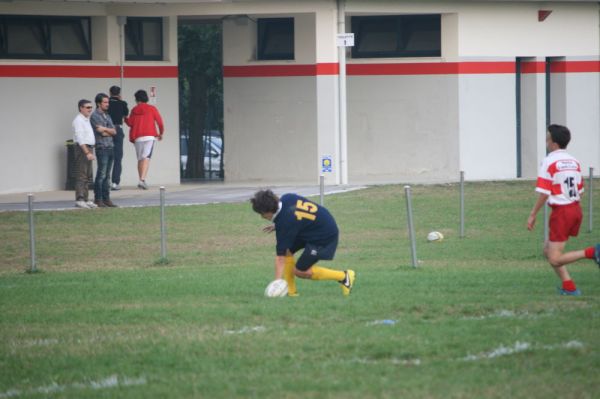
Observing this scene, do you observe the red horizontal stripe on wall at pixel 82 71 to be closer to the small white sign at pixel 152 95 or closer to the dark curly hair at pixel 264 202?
the small white sign at pixel 152 95

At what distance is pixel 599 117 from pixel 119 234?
656 inches

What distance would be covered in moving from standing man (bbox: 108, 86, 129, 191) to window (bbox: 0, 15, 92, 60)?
2142 mm

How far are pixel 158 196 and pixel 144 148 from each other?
1229mm

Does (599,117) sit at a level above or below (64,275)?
above

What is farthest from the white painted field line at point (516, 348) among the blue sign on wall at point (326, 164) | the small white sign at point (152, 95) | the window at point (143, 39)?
the window at point (143, 39)

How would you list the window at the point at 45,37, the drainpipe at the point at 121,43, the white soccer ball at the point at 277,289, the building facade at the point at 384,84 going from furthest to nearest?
1. the building facade at the point at 384,84
2. the drainpipe at the point at 121,43
3. the window at the point at 45,37
4. the white soccer ball at the point at 277,289

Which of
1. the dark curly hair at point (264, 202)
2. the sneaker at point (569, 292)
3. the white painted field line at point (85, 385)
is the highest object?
the dark curly hair at point (264, 202)

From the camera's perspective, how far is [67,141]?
89.4 ft

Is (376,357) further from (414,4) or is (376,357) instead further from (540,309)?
(414,4)

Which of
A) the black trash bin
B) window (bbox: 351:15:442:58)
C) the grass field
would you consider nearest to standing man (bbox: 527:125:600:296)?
the grass field

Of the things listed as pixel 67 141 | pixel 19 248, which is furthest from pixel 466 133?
pixel 19 248

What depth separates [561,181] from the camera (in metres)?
12.4

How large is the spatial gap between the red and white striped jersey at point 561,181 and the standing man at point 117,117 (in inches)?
597

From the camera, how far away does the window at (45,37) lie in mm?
27359
